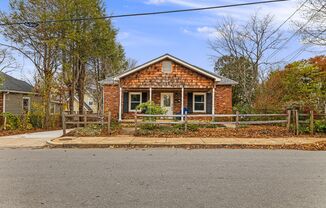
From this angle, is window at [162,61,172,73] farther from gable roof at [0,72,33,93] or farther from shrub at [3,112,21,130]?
gable roof at [0,72,33,93]

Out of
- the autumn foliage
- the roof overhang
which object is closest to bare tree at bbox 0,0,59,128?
the roof overhang

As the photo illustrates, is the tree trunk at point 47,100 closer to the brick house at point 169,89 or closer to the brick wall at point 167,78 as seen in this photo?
the brick house at point 169,89

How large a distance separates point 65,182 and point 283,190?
4079 mm

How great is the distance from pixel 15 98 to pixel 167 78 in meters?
13.9

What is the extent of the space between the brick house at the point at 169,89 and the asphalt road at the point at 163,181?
538 inches

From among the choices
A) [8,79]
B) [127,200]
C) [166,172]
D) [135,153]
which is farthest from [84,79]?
[127,200]

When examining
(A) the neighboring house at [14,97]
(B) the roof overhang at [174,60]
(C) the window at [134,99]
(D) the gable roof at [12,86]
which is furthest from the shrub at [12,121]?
(C) the window at [134,99]

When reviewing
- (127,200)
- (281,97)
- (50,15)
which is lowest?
(127,200)

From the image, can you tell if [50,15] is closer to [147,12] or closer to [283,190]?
[147,12]

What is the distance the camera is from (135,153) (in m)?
11.4

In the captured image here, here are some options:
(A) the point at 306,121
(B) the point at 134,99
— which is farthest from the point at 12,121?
(A) the point at 306,121

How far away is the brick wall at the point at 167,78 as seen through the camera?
24.0 metres

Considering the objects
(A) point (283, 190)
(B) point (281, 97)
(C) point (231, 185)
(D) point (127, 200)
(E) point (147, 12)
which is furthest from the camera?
(B) point (281, 97)

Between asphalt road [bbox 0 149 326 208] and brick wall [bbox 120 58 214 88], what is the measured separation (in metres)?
13.6
